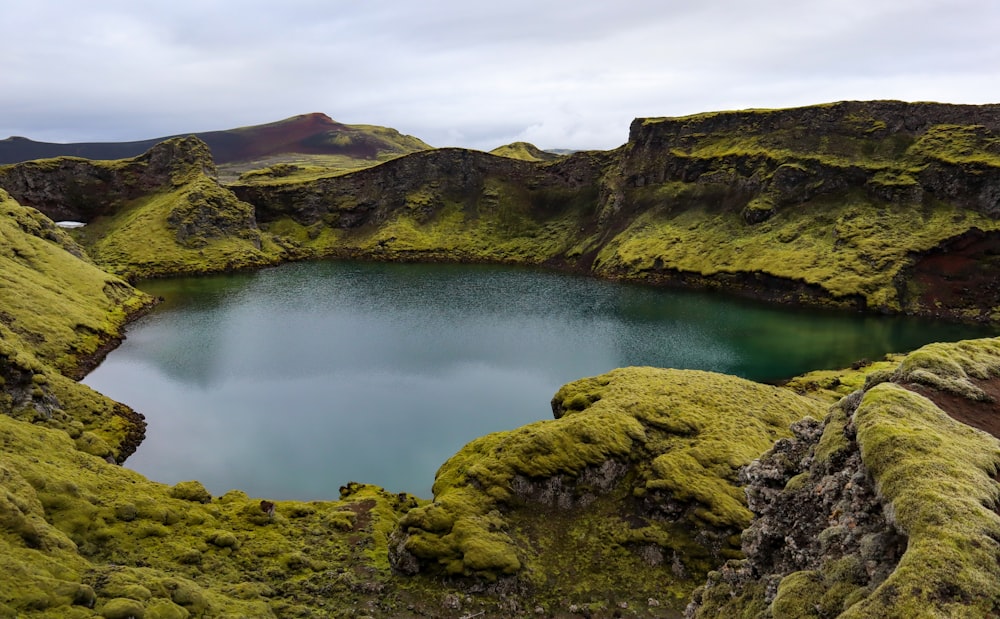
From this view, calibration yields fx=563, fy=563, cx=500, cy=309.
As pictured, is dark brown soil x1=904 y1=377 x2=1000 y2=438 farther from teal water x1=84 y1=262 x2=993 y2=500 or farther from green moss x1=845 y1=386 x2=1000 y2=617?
teal water x1=84 y1=262 x2=993 y2=500

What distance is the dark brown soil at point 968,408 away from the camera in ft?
60.1

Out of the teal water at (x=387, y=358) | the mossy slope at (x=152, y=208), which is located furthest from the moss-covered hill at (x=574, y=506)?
the mossy slope at (x=152, y=208)

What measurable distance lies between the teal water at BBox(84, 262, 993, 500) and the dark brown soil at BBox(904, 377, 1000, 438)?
1168 inches

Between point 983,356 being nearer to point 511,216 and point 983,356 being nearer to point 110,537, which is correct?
point 110,537

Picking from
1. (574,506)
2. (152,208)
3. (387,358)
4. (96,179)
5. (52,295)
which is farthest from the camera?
(96,179)

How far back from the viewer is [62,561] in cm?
2025

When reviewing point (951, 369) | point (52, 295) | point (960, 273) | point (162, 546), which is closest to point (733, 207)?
point (960, 273)

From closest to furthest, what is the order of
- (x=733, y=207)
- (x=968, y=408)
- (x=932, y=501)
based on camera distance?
1. (x=932, y=501)
2. (x=968, y=408)
3. (x=733, y=207)

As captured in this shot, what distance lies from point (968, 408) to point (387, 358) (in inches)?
2131

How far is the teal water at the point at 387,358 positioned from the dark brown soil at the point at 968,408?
29.7 metres

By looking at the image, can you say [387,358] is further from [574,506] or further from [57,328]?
[574,506]

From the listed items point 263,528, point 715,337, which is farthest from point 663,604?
point 715,337

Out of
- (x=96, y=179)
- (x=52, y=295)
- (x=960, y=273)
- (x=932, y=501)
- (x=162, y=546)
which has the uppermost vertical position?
(x=96, y=179)

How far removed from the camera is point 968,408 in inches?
755
